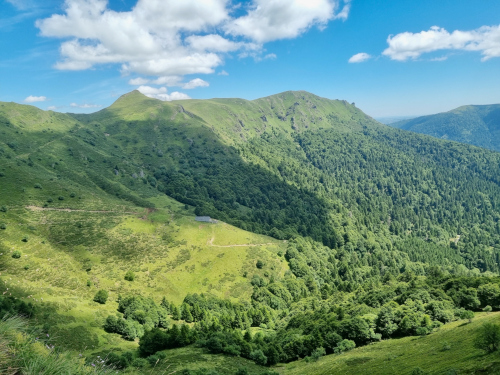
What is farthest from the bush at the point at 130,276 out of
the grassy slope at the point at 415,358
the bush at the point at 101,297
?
the grassy slope at the point at 415,358

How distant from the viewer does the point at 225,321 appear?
8319 cm

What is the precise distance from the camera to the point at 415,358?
43500 mm

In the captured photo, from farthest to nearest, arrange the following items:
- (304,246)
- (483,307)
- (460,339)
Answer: (304,246) → (483,307) → (460,339)

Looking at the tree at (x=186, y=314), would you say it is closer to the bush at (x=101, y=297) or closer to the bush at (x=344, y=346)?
the bush at (x=101, y=297)

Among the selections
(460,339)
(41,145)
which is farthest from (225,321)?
(41,145)

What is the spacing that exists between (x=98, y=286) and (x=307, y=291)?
80.6m

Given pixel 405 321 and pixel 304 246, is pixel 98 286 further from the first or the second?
pixel 304 246

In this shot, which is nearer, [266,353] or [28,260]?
[266,353]

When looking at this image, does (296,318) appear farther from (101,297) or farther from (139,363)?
(101,297)

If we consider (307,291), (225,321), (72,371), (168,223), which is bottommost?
(307,291)

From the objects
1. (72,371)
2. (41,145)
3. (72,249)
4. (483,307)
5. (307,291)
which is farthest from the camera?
(41,145)

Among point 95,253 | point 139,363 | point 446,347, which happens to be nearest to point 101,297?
point 95,253

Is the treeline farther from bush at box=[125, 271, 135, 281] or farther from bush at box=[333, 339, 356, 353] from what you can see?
bush at box=[125, 271, 135, 281]

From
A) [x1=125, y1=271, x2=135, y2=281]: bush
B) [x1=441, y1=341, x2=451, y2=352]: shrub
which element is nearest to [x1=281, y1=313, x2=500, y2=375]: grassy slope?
[x1=441, y1=341, x2=451, y2=352]: shrub
